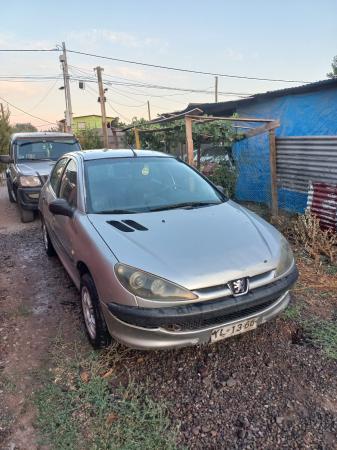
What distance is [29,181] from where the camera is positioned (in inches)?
271

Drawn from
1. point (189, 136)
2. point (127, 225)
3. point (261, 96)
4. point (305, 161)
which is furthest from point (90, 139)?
point (127, 225)

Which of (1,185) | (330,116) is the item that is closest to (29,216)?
(330,116)

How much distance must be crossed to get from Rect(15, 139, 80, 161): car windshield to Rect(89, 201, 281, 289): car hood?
18.9ft

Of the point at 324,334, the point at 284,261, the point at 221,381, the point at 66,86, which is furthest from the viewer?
the point at 66,86

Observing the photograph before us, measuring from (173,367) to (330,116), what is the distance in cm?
704

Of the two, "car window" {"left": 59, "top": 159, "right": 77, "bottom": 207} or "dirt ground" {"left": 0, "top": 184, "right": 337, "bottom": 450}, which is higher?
"car window" {"left": 59, "top": 159, "right": 77, "bottom": 207}

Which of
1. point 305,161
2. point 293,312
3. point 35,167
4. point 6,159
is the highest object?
point 6,159

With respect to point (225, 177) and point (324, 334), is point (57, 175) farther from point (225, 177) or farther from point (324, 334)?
point (225, 177)

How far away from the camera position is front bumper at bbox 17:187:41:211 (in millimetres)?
6871

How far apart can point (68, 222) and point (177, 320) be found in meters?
1.61

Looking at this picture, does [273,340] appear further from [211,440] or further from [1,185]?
[1,185]

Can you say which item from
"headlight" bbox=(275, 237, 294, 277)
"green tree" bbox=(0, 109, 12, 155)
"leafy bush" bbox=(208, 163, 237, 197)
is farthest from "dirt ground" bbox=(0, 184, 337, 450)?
"green tree" bbox=(0, 109, 12, 155)

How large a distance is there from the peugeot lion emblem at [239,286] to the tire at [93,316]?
974 millimetres

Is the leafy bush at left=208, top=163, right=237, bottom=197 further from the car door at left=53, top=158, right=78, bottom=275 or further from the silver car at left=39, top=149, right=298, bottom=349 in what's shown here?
the car door at left=53, top=158, right=78, bottom=275
